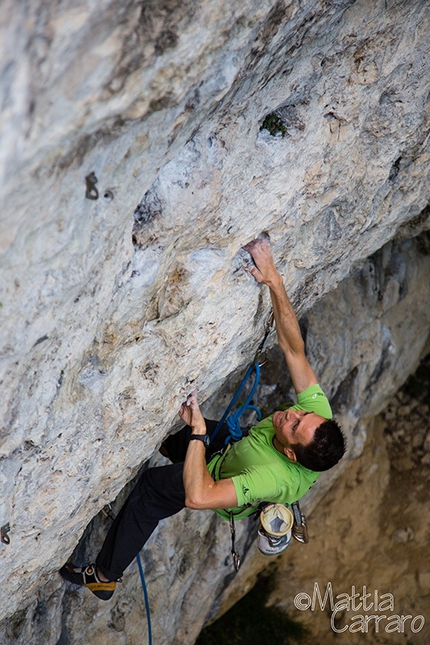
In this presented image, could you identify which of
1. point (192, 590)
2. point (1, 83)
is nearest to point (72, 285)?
point (1, 83)

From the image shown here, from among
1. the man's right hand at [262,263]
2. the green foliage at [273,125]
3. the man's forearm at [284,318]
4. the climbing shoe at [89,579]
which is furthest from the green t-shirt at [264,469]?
the green foliage at [273,125]

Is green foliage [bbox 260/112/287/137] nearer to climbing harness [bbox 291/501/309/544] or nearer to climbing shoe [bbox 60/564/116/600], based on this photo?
climbing harness [bbox 291/501/309/544]

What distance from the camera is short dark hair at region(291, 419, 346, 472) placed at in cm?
333

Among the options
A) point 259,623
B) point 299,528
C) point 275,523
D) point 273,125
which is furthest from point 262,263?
point 259,623

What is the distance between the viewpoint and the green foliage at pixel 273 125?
3.00m

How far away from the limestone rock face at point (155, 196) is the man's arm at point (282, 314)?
9cm

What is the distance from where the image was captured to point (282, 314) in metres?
3.51

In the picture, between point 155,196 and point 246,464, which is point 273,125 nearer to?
point 155,196

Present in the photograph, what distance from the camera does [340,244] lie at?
3.97 m

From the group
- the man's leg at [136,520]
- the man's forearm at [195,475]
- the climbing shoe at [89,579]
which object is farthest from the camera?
the climbing shoe at [89,579]

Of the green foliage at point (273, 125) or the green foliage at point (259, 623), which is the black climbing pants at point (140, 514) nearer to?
the green foliage at point (273, 125)

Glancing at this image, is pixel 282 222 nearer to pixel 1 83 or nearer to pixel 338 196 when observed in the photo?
pixel 338 196

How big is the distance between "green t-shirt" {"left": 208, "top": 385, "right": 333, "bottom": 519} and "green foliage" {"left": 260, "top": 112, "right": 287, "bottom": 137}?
156cm

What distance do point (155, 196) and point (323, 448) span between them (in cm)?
166
